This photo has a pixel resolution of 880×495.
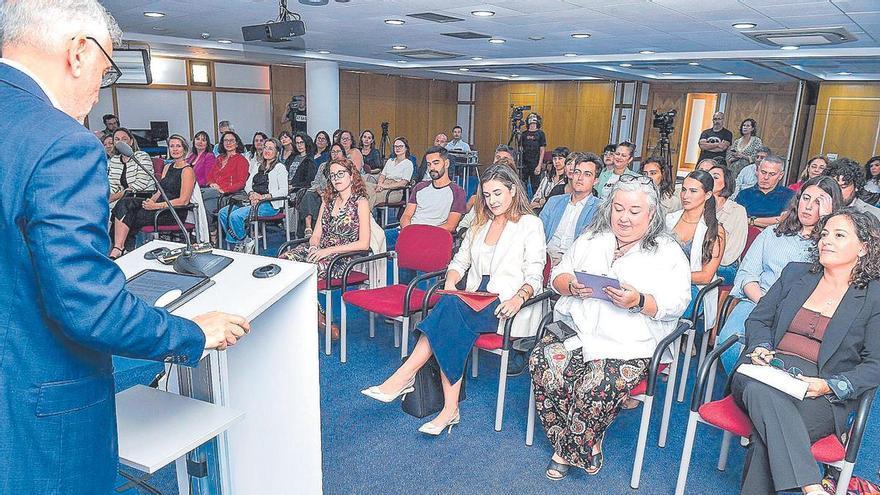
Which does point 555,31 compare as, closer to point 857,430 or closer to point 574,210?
point 574,210

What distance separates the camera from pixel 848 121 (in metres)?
10.7

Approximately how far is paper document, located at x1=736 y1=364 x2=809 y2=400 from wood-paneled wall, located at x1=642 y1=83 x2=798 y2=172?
11.4 metres

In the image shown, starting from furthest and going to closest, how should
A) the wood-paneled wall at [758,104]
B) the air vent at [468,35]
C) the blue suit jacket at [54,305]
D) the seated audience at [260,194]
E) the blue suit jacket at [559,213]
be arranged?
the wood-paneled wall at [758,104]
the air vent at [468,35]
the seated audience at [260,194]
the blue suit jacket at [559,213]
the blue suit jacket at [54,305]

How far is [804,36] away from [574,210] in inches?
141

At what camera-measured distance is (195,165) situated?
6.80 meters

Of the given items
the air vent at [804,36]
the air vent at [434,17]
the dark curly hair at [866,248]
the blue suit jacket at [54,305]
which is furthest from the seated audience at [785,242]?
the air vent at [434,17]

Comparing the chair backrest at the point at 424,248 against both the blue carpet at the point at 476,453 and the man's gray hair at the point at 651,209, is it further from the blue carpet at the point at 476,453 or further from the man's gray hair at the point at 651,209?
the man's gray hair at the point at 651,209

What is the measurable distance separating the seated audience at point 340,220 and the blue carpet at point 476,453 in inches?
34.4

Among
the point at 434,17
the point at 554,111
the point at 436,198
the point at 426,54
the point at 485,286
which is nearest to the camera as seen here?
the point at 485,286

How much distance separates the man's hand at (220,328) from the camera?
1.32 meters

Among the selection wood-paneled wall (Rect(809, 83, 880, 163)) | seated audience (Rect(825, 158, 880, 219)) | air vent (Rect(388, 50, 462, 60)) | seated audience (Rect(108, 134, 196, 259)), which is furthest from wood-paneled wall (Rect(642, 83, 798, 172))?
seated audience (Rect(108, 134, 196, 259))

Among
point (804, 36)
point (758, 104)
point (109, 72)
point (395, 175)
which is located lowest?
point (395, 175)

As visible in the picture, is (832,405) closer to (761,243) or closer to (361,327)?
(761,243)

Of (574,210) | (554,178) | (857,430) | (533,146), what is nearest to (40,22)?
(857,430)
